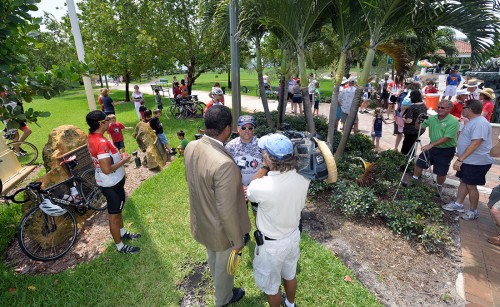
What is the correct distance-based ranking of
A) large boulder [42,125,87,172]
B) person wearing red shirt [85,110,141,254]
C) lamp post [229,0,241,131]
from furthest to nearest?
1. lamp post [229,0,241,131]
2. large boulder [42,125,87,172]
3. person wearing red shirt [85,110,141,254]

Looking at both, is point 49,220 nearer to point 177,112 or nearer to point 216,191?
point 216,191

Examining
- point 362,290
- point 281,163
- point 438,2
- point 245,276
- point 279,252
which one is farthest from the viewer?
point 438,2

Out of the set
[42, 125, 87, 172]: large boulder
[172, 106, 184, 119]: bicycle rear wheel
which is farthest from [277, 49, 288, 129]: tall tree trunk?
[42, 125, 87, 172]: large boulder

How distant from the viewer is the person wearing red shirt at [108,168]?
3.50 m

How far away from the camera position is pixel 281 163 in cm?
220

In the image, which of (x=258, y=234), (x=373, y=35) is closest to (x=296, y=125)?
(x=373, y=35)

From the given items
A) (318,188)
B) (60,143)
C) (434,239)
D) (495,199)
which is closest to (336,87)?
(318,188)

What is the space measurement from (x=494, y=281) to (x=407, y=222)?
3.78 ft

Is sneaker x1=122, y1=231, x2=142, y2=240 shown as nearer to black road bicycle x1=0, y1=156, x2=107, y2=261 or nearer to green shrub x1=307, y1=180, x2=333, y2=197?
black road bicycle x1=0, y1=156, x2=107, y2=261

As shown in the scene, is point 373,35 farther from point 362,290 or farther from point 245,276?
point 245,276

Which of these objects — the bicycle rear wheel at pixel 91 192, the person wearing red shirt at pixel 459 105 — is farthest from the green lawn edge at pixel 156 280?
the person wearing red shirt at pixel 459 105

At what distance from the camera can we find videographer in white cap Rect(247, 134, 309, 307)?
2.21 meters

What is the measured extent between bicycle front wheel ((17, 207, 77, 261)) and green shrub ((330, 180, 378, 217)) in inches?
172

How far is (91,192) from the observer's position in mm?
5047
